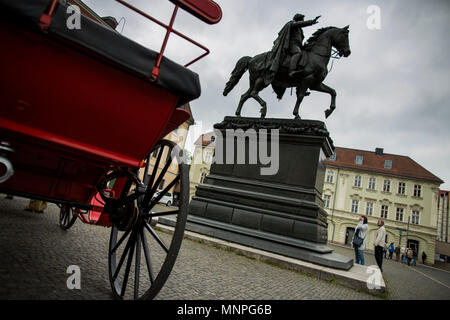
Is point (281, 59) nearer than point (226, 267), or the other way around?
point (226, 267)

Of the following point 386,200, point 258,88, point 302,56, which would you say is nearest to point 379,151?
point 386,200

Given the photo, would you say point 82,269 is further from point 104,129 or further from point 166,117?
point 166,117

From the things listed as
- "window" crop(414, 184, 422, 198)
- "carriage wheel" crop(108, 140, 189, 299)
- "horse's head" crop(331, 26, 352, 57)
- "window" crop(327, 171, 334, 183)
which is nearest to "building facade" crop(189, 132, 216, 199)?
"window" crop(327, 171, 334, 183)

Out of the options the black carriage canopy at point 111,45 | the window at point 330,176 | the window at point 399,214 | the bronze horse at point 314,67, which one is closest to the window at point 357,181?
the window at point 330,176

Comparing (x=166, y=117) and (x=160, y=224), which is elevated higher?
(x=166, y=117)

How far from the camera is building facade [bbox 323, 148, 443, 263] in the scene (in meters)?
36.1

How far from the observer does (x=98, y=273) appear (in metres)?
2.58

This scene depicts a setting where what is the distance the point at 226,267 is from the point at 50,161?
2681 mm

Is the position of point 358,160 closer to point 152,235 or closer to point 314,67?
point 314,67

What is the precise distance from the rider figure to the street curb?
4598 millimetres

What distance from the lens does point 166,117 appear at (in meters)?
1.79

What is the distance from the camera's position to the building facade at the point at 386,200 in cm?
3609

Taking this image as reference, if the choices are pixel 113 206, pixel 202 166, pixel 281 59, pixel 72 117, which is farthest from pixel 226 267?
pixel 202 166

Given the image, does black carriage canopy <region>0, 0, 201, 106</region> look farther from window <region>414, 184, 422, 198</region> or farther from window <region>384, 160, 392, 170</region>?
window <region>384, 160, 392, 170</region>
